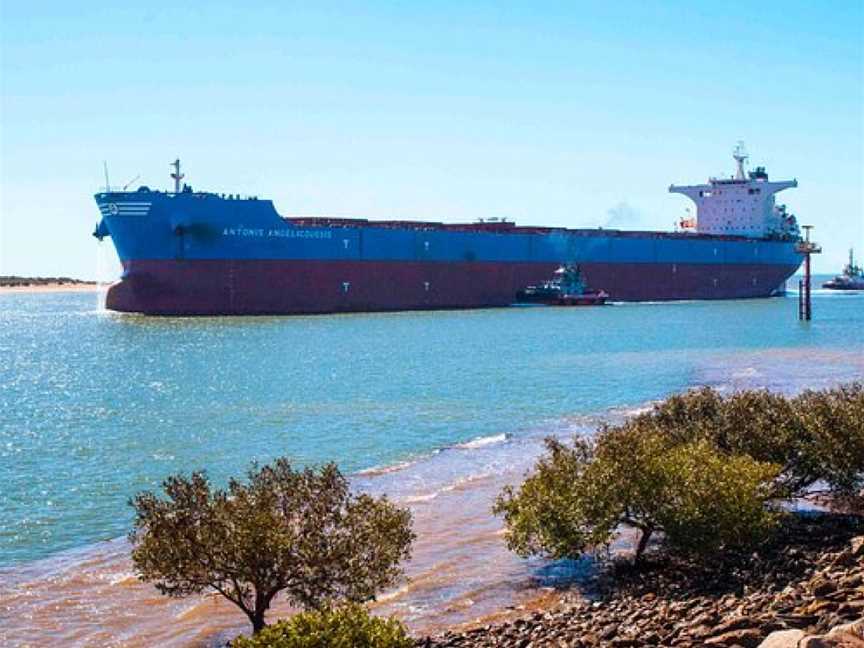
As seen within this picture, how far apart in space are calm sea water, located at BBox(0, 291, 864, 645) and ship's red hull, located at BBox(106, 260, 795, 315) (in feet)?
5.01

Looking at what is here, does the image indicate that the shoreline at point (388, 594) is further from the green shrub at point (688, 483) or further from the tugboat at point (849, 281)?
the tugboat at point (849, 281)

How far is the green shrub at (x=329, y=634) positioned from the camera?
282 inches

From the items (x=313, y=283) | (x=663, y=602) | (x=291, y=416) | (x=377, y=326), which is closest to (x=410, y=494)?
(x=663, y=602)

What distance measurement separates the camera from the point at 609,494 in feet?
41.6

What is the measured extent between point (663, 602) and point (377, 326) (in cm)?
4828

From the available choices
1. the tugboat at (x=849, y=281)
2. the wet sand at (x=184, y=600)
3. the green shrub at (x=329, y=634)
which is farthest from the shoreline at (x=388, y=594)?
the tugboat at (x=849, y=281)

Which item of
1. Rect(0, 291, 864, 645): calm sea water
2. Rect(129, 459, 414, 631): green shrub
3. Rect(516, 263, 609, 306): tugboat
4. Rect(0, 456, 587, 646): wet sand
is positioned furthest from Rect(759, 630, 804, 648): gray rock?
Rect(516, 263, 609, 306): tugboat

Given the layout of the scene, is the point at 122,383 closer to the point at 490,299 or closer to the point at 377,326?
the point at 377,326

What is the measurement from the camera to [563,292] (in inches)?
3041

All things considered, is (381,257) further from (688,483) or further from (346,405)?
(688,483)

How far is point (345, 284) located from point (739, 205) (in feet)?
150

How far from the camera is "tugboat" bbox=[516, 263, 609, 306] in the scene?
76.2 m

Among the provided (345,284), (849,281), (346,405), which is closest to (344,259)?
(345,284)

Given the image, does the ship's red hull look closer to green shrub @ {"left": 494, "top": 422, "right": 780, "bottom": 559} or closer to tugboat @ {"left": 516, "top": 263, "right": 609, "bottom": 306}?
tugboat @ {"left": 516, "top": 263, "right": 609, "bottom": 306}
